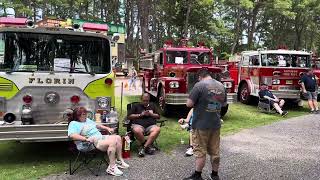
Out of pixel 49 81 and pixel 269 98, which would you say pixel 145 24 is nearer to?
pixel 269 98

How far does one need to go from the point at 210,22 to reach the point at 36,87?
2729 cm

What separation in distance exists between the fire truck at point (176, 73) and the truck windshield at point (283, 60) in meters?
2.58

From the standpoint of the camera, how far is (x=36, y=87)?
7047mm

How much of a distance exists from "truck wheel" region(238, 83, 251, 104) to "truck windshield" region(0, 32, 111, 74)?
32.2 feet

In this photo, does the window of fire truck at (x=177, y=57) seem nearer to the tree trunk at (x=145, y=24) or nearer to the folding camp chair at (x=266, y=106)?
the folding camp chair at (x=266, y=106)

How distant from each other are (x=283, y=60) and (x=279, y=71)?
0.60m

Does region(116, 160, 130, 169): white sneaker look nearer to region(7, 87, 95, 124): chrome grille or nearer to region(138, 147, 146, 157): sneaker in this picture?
region(138, 147, 146, 157): sneaker

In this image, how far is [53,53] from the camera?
24.1ft

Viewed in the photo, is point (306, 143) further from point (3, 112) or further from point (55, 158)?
point (3, 112)

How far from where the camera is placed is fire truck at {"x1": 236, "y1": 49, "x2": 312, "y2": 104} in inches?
582

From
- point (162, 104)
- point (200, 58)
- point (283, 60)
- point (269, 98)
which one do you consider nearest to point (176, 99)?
point (162, 104)

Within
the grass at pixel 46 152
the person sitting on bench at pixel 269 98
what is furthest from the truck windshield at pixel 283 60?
the grass at pixel 46 152

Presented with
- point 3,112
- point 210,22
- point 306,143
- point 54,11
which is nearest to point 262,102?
point 306,143

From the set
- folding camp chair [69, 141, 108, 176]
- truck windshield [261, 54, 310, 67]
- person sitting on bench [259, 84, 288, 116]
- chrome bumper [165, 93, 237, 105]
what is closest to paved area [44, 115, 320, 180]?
folding camp chair [69, 141, 108, 176]
